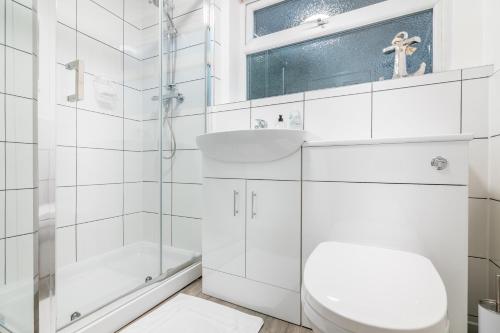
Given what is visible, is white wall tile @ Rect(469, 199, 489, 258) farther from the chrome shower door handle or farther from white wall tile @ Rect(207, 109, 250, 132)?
the chrome shower door handle

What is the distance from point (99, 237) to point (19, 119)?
107 cm

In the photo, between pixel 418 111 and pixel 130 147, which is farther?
pixel 130 147

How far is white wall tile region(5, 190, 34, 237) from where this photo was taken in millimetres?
836

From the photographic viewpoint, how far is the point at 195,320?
1097 millimetres

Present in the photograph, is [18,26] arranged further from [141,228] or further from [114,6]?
[141,228]

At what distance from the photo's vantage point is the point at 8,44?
83 cm

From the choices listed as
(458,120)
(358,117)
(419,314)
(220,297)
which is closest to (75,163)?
(220,297)

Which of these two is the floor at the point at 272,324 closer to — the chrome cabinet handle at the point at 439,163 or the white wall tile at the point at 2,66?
the chrome cabinet handle at the point at 439,163

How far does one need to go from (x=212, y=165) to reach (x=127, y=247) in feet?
3.27

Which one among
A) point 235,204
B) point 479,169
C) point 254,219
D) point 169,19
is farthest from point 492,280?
point 169,19

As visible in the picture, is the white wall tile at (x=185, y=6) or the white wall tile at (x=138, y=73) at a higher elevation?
the white wall tile at (x=185, y=6)

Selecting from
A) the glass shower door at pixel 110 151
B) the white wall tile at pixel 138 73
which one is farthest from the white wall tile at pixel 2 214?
the white wall tile at pixel 138 73

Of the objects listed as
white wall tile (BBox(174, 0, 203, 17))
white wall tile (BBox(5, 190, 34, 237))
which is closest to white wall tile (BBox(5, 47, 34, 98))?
white wall tile (BBox(5, 190, 34, 237))

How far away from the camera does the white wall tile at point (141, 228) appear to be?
1.62m
